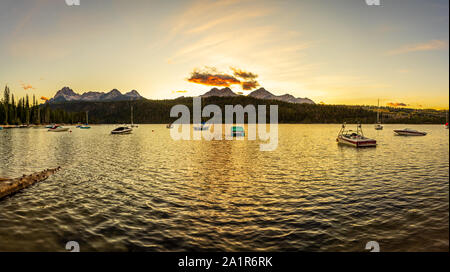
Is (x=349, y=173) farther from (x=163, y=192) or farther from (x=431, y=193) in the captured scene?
(x=163, y=192)

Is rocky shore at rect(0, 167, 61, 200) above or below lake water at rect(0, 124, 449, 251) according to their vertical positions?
above

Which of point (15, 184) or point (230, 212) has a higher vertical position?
point (15, 184)

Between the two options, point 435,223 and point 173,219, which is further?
point 173,219

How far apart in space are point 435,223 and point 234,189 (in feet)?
41.6

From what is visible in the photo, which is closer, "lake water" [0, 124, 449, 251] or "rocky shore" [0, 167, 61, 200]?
"lake water" [0, 124, 449, 251]

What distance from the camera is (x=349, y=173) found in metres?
27.4

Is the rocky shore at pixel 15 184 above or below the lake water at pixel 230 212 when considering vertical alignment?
above

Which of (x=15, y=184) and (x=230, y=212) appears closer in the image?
(x=230, y=212)

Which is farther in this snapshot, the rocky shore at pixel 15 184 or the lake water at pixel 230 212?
the rocky shore at pixel 15 184
